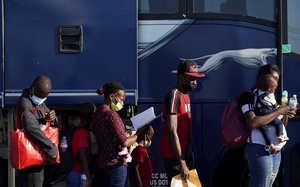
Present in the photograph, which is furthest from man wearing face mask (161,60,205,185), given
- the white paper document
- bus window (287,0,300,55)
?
bus window (287,0,300,55)

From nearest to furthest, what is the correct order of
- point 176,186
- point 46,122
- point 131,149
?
point 176,186 < point 46,122 < point 131,149

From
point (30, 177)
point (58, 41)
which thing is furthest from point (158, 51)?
point (30, 177)

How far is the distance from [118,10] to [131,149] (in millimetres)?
1609

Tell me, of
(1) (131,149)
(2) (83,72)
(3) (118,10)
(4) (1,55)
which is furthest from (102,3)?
(1) (131,149)

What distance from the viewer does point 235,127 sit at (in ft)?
17.9

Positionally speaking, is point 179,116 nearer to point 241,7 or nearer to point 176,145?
point 176,145

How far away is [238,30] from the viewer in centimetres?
632

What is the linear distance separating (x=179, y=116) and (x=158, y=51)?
1.21 meters

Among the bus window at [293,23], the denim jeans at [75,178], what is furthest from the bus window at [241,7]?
the denim jeans at [75,178]

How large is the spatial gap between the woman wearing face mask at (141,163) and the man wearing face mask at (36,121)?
3.37ft

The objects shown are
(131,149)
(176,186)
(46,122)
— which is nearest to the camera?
(176,186)

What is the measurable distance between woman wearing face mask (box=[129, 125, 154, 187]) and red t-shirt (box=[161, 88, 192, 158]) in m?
0.66

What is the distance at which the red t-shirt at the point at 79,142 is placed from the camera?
18.7 feet

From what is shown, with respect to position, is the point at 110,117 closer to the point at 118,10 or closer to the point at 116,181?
the point at 116,181
